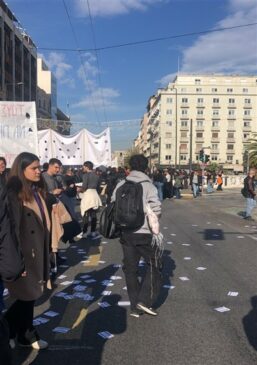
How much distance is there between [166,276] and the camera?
6.84 metres

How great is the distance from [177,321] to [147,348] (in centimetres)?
80

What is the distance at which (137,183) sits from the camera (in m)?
4.89

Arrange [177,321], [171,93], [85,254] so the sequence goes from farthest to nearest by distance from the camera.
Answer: [171,93] → [85,254] → [177,321]

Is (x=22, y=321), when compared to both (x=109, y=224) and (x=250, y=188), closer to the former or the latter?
(x=109, y=224)

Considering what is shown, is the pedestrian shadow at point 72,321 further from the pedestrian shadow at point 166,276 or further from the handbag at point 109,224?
the handbag at point 109,224

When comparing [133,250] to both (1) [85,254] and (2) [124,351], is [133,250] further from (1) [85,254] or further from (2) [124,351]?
(1) [85,254]

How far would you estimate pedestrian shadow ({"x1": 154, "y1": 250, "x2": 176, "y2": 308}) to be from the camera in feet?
18.3

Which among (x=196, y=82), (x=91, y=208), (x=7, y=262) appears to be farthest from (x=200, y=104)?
(x=7, y=262)

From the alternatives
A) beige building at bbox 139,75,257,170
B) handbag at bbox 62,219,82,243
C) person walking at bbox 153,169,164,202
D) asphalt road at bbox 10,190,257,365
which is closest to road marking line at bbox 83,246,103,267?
asphalt road at bbox 10,190,257,365

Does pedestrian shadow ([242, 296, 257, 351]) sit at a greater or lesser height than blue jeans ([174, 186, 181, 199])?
greater

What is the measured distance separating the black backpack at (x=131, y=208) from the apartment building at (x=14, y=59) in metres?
48.7

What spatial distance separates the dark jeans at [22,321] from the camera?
155 inches

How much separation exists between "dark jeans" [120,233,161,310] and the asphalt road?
22 centimetres

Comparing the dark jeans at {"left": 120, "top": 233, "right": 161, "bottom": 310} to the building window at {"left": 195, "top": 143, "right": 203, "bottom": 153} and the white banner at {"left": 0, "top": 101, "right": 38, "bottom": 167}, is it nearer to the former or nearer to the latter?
the white banner at {"left": 0, "top": 101, "right": 38, "bottom": 167}
